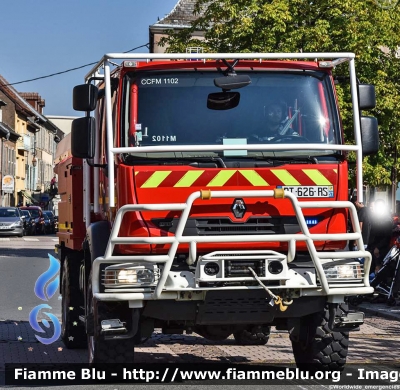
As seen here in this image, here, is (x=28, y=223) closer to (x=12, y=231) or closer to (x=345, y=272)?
(x=12, y=231)

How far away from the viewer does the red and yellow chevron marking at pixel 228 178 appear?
8008 mm

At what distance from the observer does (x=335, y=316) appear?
835 centimetres

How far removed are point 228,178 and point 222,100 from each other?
0.79m

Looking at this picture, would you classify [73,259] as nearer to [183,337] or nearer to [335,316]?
[183,337]

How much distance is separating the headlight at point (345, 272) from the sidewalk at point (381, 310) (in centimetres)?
643

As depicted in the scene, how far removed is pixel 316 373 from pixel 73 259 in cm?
339

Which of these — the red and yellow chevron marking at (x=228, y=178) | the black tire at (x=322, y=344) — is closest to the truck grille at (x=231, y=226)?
the red and yellow chevron marking at (x=228, y=178)

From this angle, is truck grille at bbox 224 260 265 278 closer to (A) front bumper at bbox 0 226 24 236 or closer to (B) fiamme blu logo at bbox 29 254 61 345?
(B) fiamme blu logo at bbox 29 254 61 345

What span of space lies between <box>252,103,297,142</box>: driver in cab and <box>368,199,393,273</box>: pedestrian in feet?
26.6

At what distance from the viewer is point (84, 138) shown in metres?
8.47

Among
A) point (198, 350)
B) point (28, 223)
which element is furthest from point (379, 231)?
point (28, 223)

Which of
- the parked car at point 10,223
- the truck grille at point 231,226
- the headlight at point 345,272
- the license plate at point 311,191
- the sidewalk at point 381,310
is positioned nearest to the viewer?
the truck grille at point 231,226

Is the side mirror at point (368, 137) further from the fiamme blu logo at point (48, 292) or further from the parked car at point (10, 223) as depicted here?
the parked car at point (10, 223)

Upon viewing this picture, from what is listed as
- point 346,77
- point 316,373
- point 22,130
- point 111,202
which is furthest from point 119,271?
point 22,130
